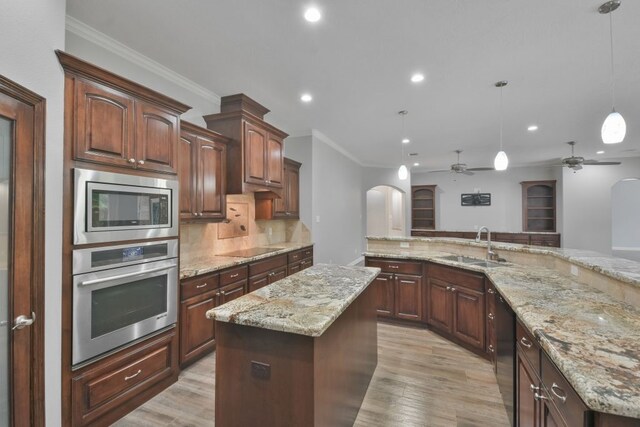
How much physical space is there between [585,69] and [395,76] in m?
1.92

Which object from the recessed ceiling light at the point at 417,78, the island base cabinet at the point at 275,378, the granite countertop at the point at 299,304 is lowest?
the island base cabinet at the point at 275,378

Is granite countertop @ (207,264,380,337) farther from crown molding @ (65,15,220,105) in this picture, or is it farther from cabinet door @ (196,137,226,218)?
crown molding @ (65,15,220,105)

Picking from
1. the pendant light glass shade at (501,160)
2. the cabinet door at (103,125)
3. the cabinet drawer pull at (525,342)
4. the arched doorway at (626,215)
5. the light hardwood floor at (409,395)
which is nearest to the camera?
the cabinet drawer pull at (525,342)

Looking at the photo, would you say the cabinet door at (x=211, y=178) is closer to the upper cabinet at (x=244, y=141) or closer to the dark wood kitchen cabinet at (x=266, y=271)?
the upper cabinet at (x=244, y=141)

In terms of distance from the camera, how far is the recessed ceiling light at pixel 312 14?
7.06ft

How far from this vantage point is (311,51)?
270 cm

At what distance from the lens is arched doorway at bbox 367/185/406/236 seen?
10984 millimetres

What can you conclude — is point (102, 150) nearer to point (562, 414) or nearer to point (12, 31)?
point (12, 31)

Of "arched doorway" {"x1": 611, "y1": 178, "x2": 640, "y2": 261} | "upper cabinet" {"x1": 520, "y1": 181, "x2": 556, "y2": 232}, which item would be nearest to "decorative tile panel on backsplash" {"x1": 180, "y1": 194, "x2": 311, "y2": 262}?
"upper cabinet" {"x1": 520, "y1": 181, "x2": 556, "y2": 232}

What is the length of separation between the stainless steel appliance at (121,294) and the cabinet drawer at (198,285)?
0.14 meters

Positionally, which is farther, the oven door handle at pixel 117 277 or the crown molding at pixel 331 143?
the crown molding at pixel 331 143

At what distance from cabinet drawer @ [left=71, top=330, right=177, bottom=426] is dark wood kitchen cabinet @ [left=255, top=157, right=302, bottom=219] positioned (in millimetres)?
2370

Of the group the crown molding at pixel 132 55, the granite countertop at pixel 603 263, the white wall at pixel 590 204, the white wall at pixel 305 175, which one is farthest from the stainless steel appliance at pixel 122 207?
the white wall at pixel 590 204

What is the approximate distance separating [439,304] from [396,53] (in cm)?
272
